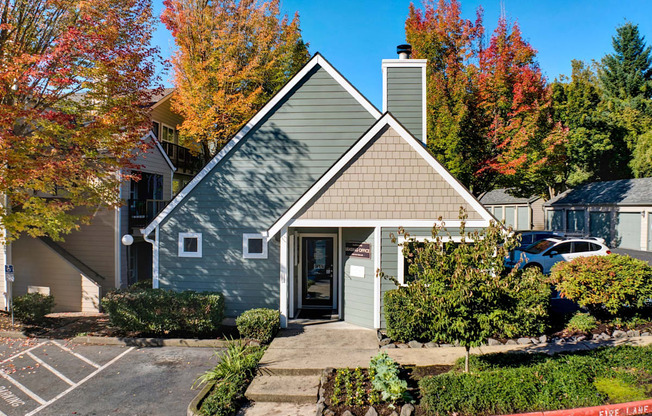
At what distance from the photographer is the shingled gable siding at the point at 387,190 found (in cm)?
1080

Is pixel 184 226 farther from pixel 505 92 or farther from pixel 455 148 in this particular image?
pixel 505 92

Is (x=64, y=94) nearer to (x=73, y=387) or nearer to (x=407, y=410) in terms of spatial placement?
(x=73, y=387)

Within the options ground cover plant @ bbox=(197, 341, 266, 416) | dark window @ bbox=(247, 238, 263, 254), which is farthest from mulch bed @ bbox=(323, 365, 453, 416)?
dark window @ bbox=(247, 238, 263, 254)

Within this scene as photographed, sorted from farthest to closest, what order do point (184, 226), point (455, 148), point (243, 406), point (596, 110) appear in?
point (596, 110) → point (455, 148) → point (184, 226) → point (243, 406)

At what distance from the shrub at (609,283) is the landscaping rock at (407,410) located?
545 centimetres

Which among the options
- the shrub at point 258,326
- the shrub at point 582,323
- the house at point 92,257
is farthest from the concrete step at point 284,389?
the house at point 92,257

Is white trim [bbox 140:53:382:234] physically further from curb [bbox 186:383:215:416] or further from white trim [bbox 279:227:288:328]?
curb [bbox 186:383:215:416]

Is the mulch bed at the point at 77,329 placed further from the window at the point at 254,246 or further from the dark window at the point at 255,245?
the dark window at the point at 255,245

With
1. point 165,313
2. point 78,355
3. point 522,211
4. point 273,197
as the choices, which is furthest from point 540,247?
point 522,211

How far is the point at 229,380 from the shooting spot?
26.1 feet

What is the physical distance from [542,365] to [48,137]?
1321 centimetres

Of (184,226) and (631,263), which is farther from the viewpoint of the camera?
(184,226)

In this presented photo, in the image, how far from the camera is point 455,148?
69.3ft

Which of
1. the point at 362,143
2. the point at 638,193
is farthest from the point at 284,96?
the point at 638,193
